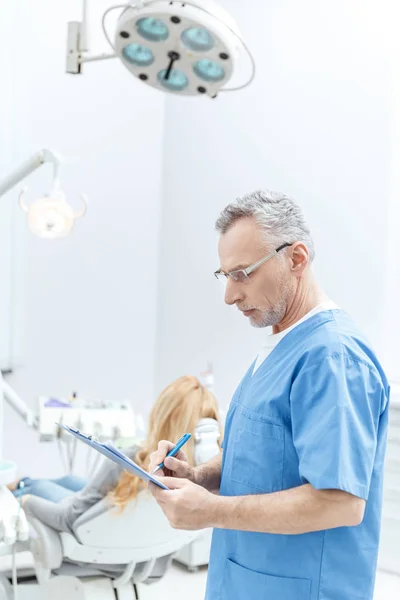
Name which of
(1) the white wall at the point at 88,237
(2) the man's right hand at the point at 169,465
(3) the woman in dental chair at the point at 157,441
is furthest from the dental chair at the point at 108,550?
(1) the white wall at the point at 88,237

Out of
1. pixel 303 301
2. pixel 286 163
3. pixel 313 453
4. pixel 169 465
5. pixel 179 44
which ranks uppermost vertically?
pixel 179 44

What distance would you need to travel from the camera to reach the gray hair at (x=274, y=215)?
126 cm

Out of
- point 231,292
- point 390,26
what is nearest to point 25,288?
point 390,26

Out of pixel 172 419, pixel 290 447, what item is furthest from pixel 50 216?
pixel 290 447

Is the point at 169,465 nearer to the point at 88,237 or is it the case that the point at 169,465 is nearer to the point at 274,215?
the point at 274,215

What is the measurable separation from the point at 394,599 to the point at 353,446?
6.63ft

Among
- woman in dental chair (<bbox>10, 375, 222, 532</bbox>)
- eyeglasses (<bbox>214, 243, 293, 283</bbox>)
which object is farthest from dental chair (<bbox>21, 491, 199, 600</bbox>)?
eyeglasses (<bbox>214, 243, 293, 283</bbox>)

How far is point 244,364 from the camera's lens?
355 centimetres

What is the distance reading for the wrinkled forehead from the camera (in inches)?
49.4

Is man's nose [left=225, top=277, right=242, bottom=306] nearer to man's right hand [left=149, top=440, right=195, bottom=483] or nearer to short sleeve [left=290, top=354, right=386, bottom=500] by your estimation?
short sleeve [left=290, top=354, right=386, bottom=500]

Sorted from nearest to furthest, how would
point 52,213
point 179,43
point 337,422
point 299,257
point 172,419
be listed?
point 337,422 → point 299,257 → point 179,43 → point 172,419 → point 52,213

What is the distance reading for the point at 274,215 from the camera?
1.26 meters

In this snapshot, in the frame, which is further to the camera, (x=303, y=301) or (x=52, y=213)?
(x=52, y=213)

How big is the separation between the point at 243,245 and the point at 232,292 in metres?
0.09
